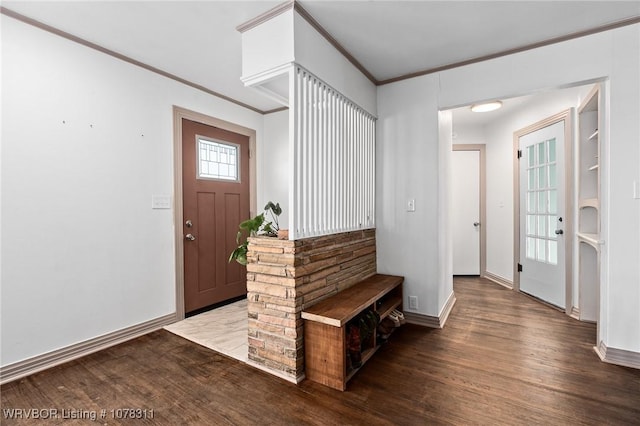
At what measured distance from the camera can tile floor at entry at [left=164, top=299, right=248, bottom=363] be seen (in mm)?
2438

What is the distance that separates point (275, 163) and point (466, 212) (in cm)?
318

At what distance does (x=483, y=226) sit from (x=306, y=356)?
12.7 feet

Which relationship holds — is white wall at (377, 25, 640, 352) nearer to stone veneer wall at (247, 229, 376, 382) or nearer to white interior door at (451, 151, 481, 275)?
stone veneer wall at (247, 229, 376, 382)

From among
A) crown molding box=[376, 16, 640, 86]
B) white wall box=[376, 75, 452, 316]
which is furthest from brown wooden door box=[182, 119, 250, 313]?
crown molding box=[376, 16, 640, 86]

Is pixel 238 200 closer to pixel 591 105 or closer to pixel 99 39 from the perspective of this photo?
pixel 99 39

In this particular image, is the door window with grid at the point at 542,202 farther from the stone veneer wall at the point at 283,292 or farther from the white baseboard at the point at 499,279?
the stone veneer wall at the point at 283,292

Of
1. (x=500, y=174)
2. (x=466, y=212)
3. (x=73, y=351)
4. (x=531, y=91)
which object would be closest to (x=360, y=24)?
(x=531, y=91)

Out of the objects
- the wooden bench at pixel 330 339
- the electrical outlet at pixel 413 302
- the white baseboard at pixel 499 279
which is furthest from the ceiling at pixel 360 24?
the white baseboard at pixel 499 279

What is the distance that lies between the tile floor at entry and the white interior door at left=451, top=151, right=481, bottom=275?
3.53 meters

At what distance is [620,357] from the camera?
7.01ft

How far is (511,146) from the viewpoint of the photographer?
417cm

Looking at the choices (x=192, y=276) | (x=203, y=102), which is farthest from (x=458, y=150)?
(x=192, y=276)

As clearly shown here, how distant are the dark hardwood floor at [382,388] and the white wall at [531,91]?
482mm

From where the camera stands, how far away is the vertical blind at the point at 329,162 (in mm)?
2051
